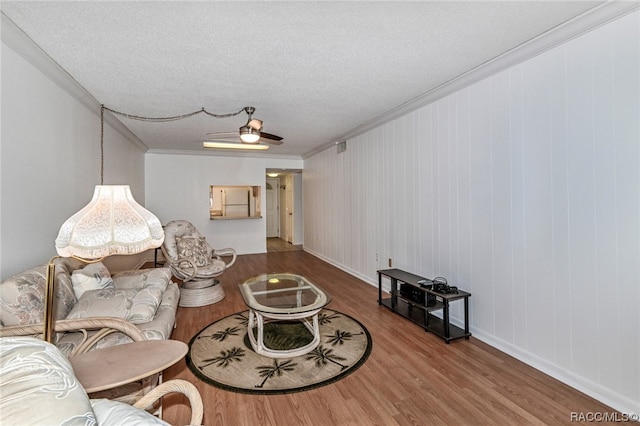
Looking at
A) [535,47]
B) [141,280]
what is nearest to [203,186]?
[141,280]

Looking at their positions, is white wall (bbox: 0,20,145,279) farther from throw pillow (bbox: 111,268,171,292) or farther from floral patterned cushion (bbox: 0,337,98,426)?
floral patterned cushion (bbox: 0,337,98,426)

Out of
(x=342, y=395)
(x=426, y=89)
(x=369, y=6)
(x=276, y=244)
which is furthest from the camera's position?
(x=276, y=244)

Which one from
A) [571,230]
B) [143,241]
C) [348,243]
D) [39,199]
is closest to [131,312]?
[143,241]

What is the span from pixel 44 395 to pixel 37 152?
2376mm

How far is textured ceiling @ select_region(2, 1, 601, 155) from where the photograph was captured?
1794mm

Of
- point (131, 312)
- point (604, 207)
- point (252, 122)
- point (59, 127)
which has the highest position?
point (252, 122)

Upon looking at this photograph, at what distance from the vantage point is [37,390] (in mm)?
755

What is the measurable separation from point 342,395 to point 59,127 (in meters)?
3.31

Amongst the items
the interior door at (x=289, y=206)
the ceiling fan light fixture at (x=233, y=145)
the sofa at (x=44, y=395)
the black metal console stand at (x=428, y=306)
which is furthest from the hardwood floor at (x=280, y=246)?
the sofa at (x=44, y=395)

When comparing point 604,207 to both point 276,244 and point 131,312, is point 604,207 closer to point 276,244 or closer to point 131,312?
point 131,312

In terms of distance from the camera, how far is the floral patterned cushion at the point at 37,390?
2.24 ft

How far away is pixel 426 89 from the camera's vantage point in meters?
3.11

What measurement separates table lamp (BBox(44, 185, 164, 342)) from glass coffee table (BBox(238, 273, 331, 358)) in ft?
4.29

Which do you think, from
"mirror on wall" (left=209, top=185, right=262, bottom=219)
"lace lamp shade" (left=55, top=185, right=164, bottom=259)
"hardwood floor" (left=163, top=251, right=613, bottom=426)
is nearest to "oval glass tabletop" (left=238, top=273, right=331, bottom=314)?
"hardwood floor" (left=163, top=251, right=613, bottom=426)
